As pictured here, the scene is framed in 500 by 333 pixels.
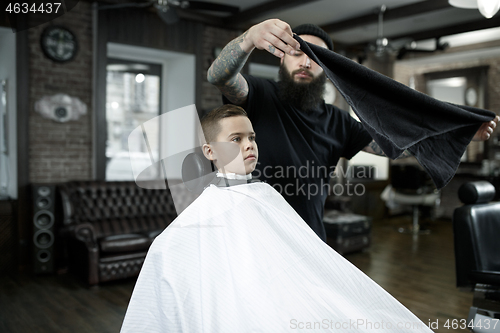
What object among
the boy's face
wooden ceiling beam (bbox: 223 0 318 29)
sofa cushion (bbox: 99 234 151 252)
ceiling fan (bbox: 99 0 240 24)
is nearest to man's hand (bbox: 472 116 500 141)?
the boy's face

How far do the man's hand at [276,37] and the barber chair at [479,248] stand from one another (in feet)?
5.60

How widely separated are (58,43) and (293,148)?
3830 millimetres

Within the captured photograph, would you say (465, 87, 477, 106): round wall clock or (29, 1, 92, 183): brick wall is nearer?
(29, 1, 92, 183): brick wall

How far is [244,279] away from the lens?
1.15 metres

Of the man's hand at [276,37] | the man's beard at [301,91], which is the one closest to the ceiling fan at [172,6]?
the man's beard at [301,91]

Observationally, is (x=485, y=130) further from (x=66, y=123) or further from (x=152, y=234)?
(x=66, y=123)

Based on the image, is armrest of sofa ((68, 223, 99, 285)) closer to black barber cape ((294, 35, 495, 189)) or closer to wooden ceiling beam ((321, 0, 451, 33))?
black barber cape ((294, 35, 495, 189))

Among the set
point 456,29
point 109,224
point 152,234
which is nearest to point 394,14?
point 456,29

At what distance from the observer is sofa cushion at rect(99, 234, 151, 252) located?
11.9ft

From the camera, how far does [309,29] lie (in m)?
1.44

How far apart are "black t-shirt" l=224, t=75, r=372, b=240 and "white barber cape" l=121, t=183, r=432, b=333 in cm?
23
